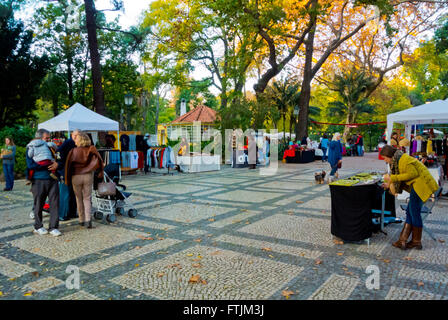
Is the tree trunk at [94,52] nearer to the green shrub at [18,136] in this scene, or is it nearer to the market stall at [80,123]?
the market stall at [80,123]

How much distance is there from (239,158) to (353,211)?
13659 millimetres

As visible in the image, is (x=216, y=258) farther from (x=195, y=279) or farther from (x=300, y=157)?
(x=300, y=157)

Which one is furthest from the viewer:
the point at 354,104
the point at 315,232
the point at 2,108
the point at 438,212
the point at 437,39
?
the point at 354,104

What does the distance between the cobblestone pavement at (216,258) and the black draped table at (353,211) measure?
0.72 ft

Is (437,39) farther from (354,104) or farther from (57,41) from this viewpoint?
(57,41)

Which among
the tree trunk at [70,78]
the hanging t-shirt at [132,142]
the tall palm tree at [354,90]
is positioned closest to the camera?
the hanging t-shirt at [132,142]

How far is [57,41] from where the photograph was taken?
24.7 m

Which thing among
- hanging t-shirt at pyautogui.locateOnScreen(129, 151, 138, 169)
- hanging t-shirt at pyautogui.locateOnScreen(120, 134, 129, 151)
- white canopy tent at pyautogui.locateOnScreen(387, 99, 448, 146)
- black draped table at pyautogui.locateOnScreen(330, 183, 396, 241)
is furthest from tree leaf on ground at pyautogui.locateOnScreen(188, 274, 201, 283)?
hanging t-shirt at pyautogui.locateOnScreen(120, 134, 129, 151)

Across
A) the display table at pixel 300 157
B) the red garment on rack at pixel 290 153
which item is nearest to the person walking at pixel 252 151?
the red garment on rack at pixel 290 153

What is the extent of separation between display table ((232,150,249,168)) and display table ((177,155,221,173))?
5.62 feet

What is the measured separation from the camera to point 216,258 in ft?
15.5

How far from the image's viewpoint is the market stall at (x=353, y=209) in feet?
16.8
